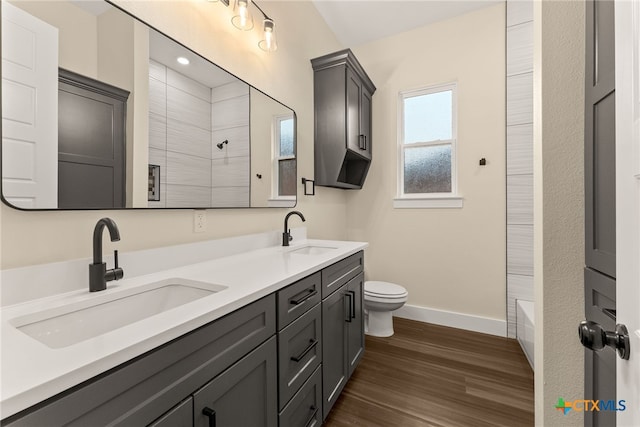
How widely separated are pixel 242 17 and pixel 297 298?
1.53 meters

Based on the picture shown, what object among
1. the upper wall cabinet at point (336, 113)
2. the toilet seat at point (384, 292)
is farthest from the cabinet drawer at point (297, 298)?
the upper wall cabinet at point (336, 113)

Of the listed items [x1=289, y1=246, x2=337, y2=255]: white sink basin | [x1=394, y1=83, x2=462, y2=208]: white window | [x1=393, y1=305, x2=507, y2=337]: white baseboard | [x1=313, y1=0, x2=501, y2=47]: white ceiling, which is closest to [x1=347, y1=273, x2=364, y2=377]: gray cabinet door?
[x1=289, y1=246, x2=337, y2=255]: white sink basin

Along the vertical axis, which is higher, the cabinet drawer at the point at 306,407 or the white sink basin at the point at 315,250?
the white sink basin at the point at 315,250

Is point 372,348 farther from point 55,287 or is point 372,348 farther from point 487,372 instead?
point 55,287

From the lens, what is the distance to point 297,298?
3.79ft

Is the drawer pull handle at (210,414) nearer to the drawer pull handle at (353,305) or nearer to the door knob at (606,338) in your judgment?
the door knob at (606,338)

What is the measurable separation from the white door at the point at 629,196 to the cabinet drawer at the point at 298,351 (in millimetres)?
908

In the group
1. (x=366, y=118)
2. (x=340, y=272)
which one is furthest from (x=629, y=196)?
(x=366, y=118)

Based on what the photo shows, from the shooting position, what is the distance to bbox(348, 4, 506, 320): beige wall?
8.15 feet

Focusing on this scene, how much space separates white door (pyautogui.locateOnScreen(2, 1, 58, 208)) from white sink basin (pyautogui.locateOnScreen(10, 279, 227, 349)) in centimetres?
34

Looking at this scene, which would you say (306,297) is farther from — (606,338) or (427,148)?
(427,148)

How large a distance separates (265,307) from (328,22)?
2.85 m

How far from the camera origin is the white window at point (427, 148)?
8.87 ft

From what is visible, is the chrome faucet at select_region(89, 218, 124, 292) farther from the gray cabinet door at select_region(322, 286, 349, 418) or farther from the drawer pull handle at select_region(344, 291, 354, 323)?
the drawer pull handle at select_region(344, 291, 354, 323)
